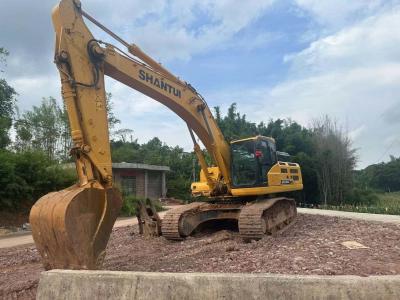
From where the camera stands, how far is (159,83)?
9.20 m

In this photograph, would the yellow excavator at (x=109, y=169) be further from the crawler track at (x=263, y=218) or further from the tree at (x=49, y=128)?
the tree at (x=49, y=128)

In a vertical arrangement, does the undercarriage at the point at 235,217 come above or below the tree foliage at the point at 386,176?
below

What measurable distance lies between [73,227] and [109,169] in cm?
139

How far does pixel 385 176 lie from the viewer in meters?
65.7

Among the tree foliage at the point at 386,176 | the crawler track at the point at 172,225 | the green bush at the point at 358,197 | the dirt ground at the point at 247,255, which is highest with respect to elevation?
the tree foliage at the point at 386,176

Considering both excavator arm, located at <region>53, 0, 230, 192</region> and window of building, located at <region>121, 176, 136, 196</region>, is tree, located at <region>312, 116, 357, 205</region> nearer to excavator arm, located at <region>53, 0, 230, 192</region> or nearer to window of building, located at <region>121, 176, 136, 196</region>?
window of building, located at <region>121, 176, 136, 196</region>

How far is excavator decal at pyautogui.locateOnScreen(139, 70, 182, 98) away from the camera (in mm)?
8739

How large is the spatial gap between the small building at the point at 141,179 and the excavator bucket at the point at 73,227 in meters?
21.7

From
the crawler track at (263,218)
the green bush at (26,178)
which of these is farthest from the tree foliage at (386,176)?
the crawler track at (263,218)

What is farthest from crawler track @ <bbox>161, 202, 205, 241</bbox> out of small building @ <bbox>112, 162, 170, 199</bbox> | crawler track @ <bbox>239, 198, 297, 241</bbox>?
small building @ <bbox>112, 162, 170, 199</bbox>

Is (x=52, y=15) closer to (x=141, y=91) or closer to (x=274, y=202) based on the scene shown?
(x=141, y=91)

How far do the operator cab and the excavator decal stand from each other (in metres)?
2.30

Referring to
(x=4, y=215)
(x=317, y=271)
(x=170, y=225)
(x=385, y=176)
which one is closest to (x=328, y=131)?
(x=4, y=215)

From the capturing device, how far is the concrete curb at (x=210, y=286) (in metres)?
3.83
